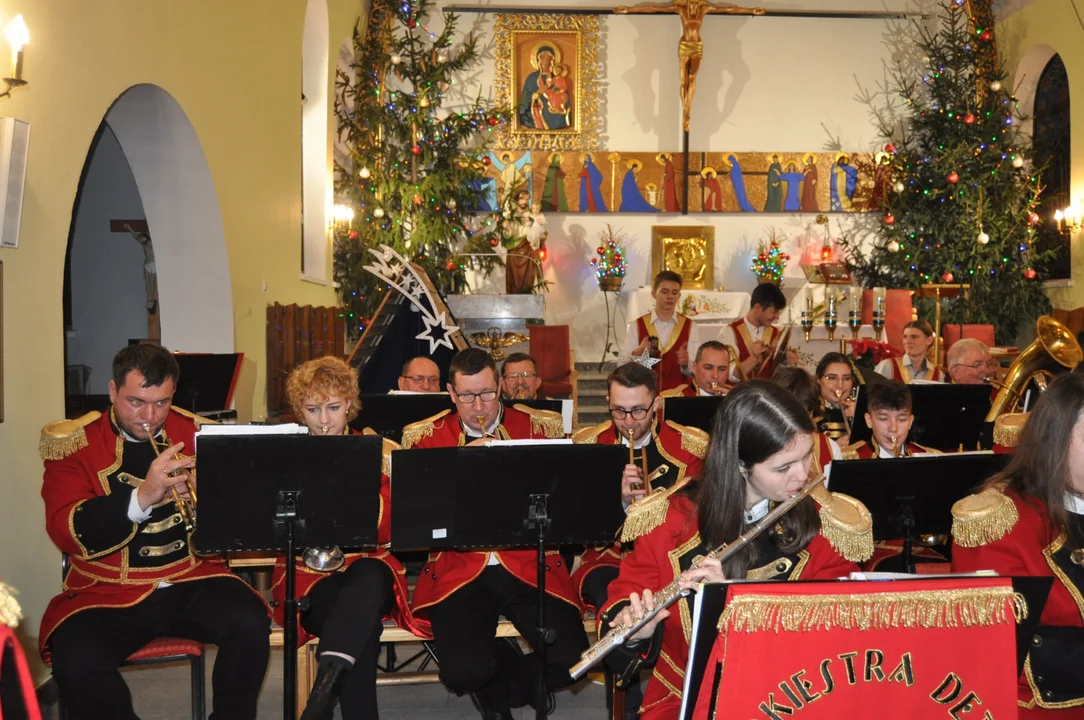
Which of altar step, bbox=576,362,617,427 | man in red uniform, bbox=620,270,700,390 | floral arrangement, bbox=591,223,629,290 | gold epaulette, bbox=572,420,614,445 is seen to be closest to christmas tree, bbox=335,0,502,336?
floral arrangement, bbox=591,223,629,290

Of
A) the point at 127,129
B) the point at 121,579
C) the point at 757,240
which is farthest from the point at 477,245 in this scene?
the point at 121,579

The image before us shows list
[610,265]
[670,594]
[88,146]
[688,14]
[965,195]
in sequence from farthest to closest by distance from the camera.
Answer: [688,14]
[610,265]
[965,195]
[88,146]
[670,594]

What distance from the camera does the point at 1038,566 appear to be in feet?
9.20

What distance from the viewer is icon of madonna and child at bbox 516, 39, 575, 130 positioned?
46.9ft

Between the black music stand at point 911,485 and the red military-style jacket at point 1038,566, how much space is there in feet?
3.27

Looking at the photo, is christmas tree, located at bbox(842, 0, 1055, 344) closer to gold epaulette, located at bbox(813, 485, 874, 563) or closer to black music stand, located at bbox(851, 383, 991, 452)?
black music stand, located at bbox(851, 383, 991, 452)

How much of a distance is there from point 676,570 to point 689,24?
12230mm

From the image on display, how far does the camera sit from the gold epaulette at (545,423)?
476cm

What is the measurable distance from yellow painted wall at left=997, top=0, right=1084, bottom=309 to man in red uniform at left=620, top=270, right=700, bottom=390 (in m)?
6.24

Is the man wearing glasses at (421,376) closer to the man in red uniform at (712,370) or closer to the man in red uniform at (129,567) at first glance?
the man in red uniform at (712,370)

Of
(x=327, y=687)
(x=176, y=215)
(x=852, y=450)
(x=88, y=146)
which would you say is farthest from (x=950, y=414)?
(x=176, y=215)

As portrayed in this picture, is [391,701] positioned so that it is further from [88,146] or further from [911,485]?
[88,146]

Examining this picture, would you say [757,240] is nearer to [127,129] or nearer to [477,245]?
[477,245]

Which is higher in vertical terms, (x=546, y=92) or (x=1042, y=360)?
(x=546, y=92)
